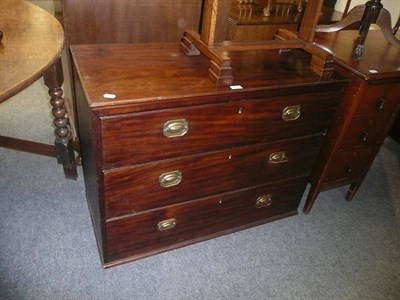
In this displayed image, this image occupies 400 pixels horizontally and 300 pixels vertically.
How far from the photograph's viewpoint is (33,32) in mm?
1162

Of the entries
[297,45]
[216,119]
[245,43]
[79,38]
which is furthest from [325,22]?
[79,38]

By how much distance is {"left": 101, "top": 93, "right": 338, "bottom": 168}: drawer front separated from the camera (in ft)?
3.59

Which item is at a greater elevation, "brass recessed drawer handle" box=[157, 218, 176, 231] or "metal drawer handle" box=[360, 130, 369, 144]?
"metal drawer handle" box=[360, 130, 369, 144]

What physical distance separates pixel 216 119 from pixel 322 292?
98 centimetres

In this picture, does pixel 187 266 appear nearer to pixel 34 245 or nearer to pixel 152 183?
pixel 152 183

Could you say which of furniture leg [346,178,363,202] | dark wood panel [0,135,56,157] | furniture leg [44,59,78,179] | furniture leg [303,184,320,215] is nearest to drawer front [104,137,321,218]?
furniture leg [303,184,320,215]

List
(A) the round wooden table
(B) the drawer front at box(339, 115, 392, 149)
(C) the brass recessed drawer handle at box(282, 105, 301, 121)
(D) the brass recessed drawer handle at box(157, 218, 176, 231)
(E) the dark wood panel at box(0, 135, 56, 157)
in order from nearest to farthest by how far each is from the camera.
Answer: (A) the round wooden table
(C) the brass recessed drawer handle at box(282, 105, 301, 121)
(D) the brass recessed drawer handle at box(157, 218, 176, 231)
(B) the drawer front at box(339, 115, 392, 149)
(E) the dark wood panel at box(0, 135, 56, 157)

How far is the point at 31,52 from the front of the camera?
1014mm

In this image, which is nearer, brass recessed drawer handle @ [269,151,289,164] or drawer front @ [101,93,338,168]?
drawer front @ [101,93,338,168]

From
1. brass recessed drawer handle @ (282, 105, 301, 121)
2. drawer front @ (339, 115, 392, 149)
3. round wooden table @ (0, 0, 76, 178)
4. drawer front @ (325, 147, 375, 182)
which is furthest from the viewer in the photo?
drawer front @ (325, 147, 375, 182)

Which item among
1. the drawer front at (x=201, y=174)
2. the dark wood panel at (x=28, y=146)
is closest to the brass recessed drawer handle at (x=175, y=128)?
the drawer front at (x=201, y=174)

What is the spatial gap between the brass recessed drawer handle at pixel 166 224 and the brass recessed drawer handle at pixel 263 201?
0.46m

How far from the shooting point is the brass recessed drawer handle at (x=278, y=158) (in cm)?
148

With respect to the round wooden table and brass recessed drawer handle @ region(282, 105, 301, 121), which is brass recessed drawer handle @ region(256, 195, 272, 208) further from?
the round wooden table
